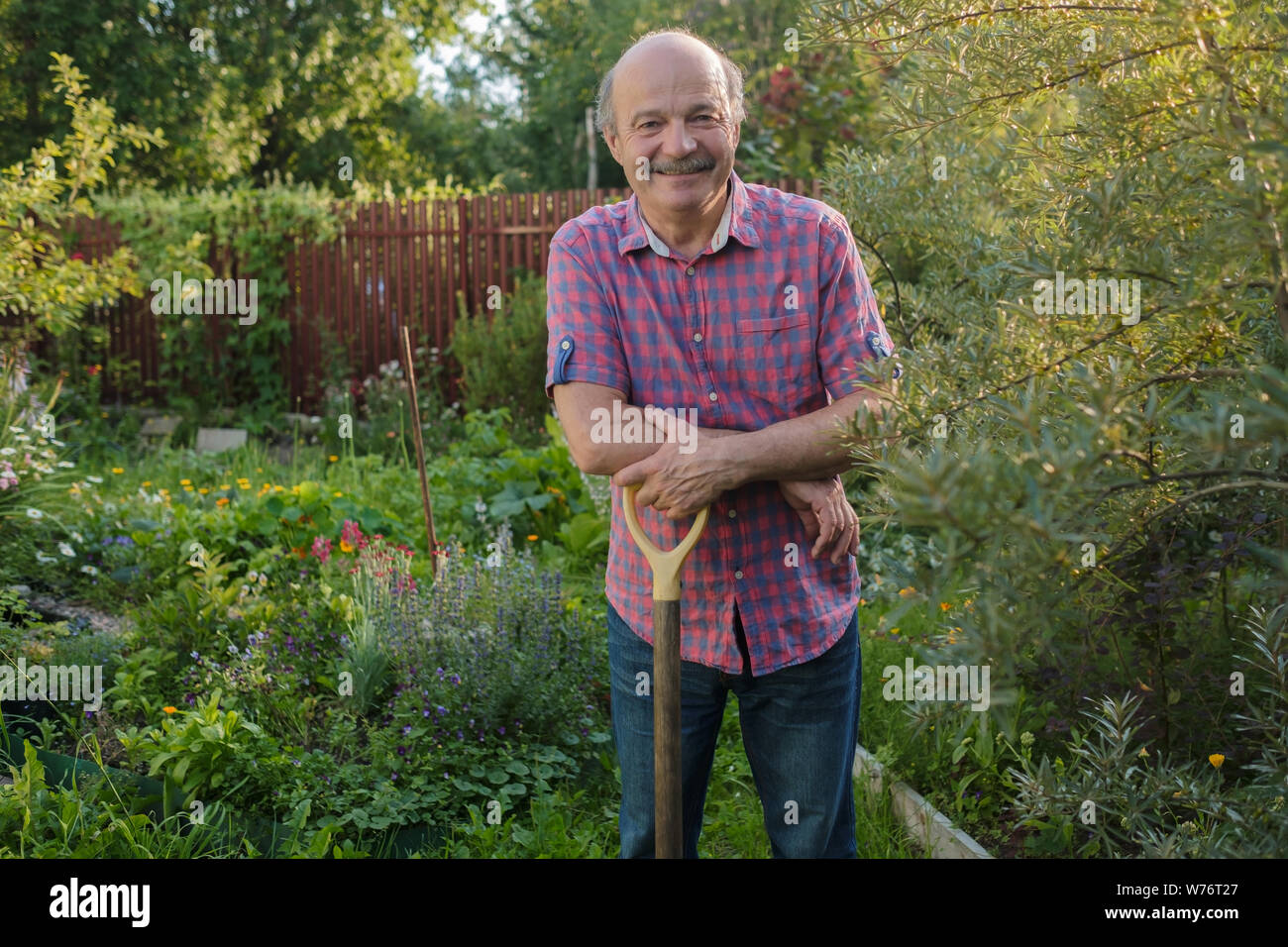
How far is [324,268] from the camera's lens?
10.3 m

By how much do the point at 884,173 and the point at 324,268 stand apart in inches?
291

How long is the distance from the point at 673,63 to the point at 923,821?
6.92 ft

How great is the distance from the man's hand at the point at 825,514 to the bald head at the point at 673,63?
0.73m

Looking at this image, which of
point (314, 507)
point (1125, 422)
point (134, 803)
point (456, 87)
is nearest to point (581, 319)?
point (1125, 422)

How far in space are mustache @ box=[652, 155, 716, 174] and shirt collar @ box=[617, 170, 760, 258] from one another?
11 centimetres

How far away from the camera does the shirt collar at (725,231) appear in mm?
2197

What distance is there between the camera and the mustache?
2088 millimetres

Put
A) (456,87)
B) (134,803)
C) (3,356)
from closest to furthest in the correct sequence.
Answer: (134,803)
(3,356)
(456,87)
